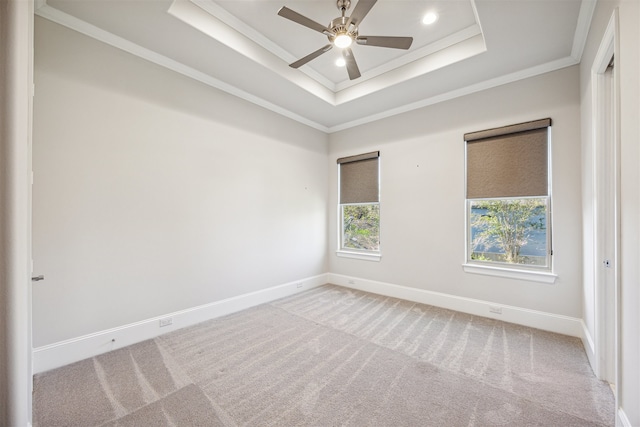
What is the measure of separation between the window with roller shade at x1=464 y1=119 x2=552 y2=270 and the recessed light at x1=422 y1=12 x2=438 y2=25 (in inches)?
58.8

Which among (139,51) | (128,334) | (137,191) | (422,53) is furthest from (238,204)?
(422,53)

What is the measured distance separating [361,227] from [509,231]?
7.18ft

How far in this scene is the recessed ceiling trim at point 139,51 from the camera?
2252mm

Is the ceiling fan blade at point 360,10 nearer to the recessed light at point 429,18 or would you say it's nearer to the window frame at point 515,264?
A: the recessed light at point 429,18

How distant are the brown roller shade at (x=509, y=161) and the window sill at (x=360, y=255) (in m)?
1.71

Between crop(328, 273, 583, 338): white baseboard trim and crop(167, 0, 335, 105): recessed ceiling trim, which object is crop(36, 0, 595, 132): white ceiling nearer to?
crop(167, 0, 335, 105): recessed ceiling trim

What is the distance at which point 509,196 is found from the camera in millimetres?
3201

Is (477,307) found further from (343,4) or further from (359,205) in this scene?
(343,4)

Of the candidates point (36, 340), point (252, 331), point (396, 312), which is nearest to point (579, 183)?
point (396, 312)

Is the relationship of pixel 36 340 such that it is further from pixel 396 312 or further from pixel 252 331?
pixel 396 312

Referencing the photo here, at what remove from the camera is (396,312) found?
139 inches

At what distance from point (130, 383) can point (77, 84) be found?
266 centimetres

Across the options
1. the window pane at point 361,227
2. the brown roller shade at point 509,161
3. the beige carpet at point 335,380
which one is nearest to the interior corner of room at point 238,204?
the brown roller shade at point 509,161

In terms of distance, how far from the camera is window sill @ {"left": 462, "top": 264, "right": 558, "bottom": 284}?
2.96 metres
